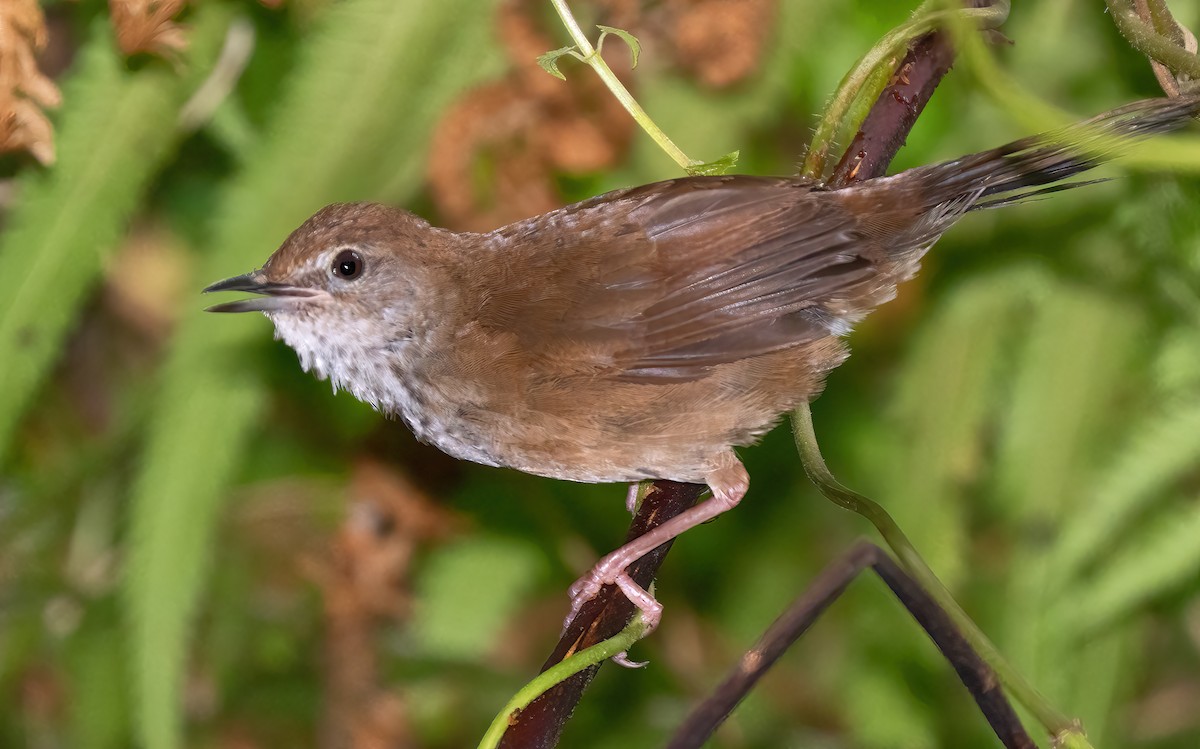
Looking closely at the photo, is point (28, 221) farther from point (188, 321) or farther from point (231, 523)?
point (231, 523)

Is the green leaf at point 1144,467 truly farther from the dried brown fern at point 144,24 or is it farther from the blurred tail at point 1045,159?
the dried brown fern at point 144,24

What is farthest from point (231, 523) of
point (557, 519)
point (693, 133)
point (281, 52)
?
point (693, 133)

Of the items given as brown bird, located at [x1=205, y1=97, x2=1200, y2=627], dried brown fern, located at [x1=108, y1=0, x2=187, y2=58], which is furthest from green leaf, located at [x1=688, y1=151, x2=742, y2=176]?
dried brown fern, located at [x1=108, y1=0, x2=187, y2=58]

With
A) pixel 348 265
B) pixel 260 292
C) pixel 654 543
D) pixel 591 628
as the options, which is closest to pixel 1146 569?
pixel 654 543

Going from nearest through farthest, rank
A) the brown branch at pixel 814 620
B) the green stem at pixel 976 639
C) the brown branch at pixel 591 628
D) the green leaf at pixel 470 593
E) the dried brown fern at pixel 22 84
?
the brown branch at pixel 814 620, the green stem at pixel 976 639, the brown branch at pixel 591 628, the dried brown fern at pixel 22 84, the green leaf at pixel 470 593

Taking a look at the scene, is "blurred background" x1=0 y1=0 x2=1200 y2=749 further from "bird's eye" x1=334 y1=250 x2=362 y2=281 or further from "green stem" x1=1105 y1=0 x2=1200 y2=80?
"green stem" x1=1105 y1=0 x2=1200 y2=80

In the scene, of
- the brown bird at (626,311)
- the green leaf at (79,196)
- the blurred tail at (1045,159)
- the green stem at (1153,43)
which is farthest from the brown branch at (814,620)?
the green leaf at (79,196)

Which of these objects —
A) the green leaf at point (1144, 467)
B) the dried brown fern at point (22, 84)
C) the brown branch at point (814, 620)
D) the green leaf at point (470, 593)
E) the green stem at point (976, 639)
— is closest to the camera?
the brown branch at point (814, 620)
